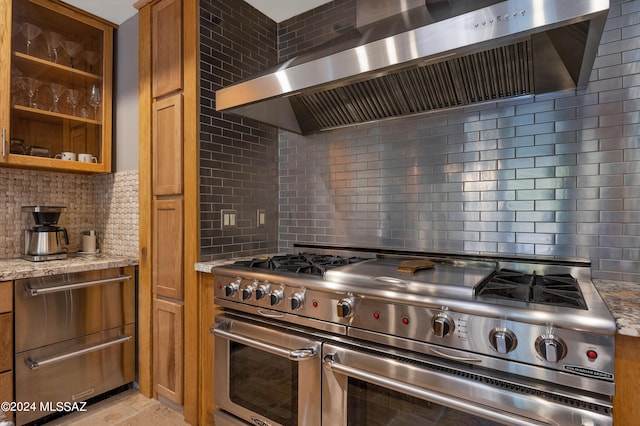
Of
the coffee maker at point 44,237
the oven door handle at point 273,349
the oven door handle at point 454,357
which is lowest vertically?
the oven door handle at point 273,349

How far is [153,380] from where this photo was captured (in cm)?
222

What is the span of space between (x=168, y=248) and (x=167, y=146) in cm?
63

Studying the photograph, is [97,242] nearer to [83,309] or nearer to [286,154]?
[83,309]

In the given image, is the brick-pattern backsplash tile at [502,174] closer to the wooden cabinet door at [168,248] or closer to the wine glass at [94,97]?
the wooden cabinet door at [168,248]

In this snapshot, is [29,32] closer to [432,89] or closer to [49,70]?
[49,70]

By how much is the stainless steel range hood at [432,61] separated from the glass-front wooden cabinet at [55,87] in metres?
1.38

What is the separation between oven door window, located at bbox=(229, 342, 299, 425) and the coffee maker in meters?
1.49

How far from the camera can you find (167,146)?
6.93 ft

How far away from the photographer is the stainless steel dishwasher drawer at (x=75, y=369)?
6.07ft

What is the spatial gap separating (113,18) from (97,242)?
1.68 m

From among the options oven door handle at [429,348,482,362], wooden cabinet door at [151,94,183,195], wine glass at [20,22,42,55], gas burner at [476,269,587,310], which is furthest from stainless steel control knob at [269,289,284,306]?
wine glass at [20,22,42,55]

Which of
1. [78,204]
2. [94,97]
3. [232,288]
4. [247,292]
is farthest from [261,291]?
[94,97]

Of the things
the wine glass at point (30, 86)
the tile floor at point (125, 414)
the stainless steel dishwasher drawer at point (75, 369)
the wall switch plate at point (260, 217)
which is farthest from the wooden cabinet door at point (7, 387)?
the wine glass at point (30, 86)

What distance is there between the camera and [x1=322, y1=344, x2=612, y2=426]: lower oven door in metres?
0.94
